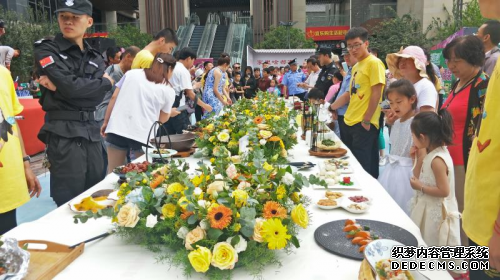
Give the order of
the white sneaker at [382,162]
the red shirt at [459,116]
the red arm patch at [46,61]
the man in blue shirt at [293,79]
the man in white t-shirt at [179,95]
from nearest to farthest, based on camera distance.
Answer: the red arm patch at [46,61] < the red shirt at [459,116] < the man in white t-shirt at [179,95] < the white sneaker at [382,162] < the man in blue shirt at [293,79]

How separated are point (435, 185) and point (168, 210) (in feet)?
5.00

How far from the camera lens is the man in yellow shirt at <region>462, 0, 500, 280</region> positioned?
113 centimetres

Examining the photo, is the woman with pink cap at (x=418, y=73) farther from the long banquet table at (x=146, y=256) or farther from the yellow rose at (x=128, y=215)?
the yellow rose at (x=128, y=215)

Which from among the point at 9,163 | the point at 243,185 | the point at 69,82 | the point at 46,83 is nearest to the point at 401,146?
the point at 243,185

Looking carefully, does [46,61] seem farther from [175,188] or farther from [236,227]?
[236,227]

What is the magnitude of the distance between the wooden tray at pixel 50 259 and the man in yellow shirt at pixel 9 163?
604 mm

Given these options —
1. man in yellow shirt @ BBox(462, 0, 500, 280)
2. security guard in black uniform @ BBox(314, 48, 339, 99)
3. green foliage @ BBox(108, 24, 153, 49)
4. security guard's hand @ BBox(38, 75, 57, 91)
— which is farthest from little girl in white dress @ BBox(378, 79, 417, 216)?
green foliage @ BBox(108, 24, 153, 49)

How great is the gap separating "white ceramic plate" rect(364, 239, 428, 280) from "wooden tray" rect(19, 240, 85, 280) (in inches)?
36.1

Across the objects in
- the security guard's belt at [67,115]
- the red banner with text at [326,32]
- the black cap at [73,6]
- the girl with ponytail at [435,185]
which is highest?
the red banner with text at [326,32]

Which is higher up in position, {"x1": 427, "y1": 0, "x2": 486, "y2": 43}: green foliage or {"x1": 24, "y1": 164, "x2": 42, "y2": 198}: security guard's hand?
{"x1": 427, "y1": 0, "x2": 486, "y2": 43}: green foliage

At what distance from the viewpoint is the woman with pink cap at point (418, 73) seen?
290cm

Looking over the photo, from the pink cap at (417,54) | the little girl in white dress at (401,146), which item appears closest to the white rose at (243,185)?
the little girl in white dress at (401,146)

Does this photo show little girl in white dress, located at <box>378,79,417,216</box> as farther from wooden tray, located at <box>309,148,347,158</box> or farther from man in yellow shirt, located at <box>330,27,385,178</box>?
man in yellow shirt, located at <box>330,27,385,178</box>

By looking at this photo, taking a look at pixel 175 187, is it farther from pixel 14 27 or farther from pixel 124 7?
pixel 124 7
